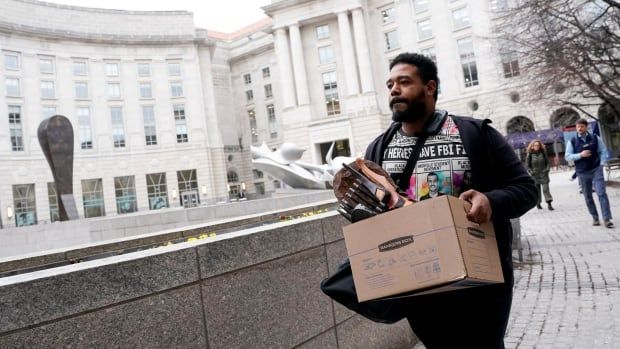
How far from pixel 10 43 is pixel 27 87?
15.3 ft

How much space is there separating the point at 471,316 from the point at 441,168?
72 centimetres

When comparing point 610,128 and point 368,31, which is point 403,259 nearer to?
point 610,128

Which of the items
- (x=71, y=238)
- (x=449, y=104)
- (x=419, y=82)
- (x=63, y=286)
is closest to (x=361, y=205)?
(x=419, y=82)

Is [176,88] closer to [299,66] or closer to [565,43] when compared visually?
[299,66]

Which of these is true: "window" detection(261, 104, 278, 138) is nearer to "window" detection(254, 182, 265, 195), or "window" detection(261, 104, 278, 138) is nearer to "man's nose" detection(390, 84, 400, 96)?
"window" detection(254, 182, 265, 195)

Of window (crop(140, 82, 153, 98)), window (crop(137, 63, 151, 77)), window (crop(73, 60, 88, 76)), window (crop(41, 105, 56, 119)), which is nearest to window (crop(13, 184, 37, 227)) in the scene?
window (crop(41, 105, 56, 119))

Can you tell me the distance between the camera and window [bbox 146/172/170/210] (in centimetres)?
5578

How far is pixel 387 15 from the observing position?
179ft

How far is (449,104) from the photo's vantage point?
1981 inches

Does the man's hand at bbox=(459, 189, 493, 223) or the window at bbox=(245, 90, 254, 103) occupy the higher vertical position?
the window at bbox=(245, 90, 254, 103)

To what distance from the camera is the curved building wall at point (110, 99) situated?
1903 inches

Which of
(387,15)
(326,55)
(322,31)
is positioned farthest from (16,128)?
(387,15)

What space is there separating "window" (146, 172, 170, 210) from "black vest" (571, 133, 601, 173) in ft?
170

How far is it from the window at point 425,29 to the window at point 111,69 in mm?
34906
